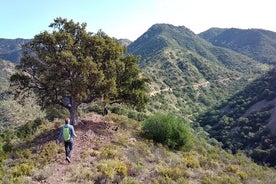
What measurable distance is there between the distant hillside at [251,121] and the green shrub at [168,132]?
3730 cm

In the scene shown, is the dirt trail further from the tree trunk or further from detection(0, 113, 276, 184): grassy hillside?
the tree trunk

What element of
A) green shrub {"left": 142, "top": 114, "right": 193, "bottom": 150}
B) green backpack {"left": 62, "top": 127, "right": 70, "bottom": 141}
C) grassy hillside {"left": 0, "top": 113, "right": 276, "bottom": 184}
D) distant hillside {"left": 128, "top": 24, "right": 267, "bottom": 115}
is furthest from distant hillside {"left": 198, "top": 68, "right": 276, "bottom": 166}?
green backpack {"left": 62, "top": 127, "right": 70, "bottom": 141}

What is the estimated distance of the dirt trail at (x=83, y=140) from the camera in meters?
13.9

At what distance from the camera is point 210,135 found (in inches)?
3214

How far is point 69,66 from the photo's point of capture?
19141mm

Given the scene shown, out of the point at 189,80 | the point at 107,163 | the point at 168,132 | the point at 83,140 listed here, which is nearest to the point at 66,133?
the point at 107,163

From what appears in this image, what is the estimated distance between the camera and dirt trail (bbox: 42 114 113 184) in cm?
1395

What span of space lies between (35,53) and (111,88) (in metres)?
5.40

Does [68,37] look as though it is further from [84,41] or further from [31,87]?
[31,87]

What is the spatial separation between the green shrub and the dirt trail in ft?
10.5

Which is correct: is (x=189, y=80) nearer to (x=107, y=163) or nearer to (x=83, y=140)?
(x=83, y=140)

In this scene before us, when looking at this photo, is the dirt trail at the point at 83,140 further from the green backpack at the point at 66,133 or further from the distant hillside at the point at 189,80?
the distant hillside at the point at 189,80

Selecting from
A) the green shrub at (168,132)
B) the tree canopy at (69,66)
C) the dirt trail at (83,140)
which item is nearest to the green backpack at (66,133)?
the dirt trail at (83,140)

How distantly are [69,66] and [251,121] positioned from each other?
68.4 m
